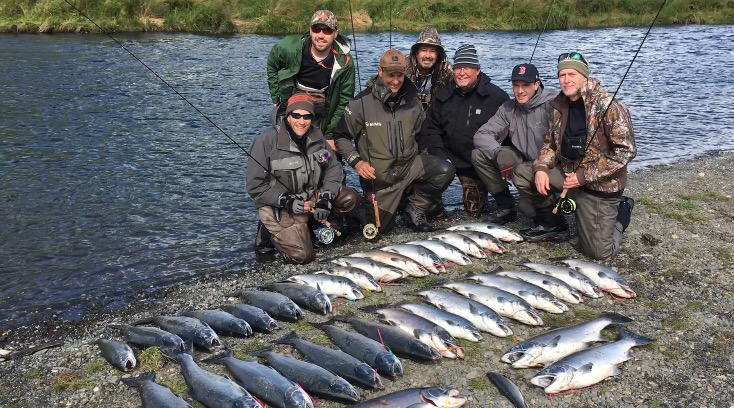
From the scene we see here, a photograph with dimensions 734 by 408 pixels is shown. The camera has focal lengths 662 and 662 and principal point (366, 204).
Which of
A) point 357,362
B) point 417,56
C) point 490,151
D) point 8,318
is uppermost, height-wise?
point 417,56

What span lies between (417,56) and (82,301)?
4739 mm

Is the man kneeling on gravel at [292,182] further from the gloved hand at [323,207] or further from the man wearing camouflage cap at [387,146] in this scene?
the man wearing camouflage cap at [387,146]

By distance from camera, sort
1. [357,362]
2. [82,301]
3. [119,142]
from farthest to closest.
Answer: [119,142]
[82,301]
[357,362]

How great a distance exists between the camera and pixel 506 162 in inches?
292

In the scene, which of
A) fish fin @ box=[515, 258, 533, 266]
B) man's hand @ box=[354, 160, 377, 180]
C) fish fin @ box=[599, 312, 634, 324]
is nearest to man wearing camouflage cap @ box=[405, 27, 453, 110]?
man's hand @ box=[354, 160, 377, 180]

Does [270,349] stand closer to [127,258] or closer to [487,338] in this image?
[487,338]

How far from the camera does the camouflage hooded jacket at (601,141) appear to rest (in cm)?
629

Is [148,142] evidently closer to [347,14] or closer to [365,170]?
[365,170]

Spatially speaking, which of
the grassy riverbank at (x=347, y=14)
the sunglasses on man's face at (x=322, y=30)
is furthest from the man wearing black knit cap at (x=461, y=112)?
the grassy riverbank at (x=347, y=14)

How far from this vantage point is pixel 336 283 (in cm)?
609

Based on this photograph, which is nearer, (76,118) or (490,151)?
(490,151)

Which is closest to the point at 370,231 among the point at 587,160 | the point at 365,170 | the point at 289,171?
the point at 365,170

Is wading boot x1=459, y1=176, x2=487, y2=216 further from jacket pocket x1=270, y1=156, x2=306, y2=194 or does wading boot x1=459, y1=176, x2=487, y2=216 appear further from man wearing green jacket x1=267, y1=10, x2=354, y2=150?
jacket pocket x1=270, y1=156, x2=306, y2=194

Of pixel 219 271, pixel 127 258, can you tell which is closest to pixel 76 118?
pixel 127 258
